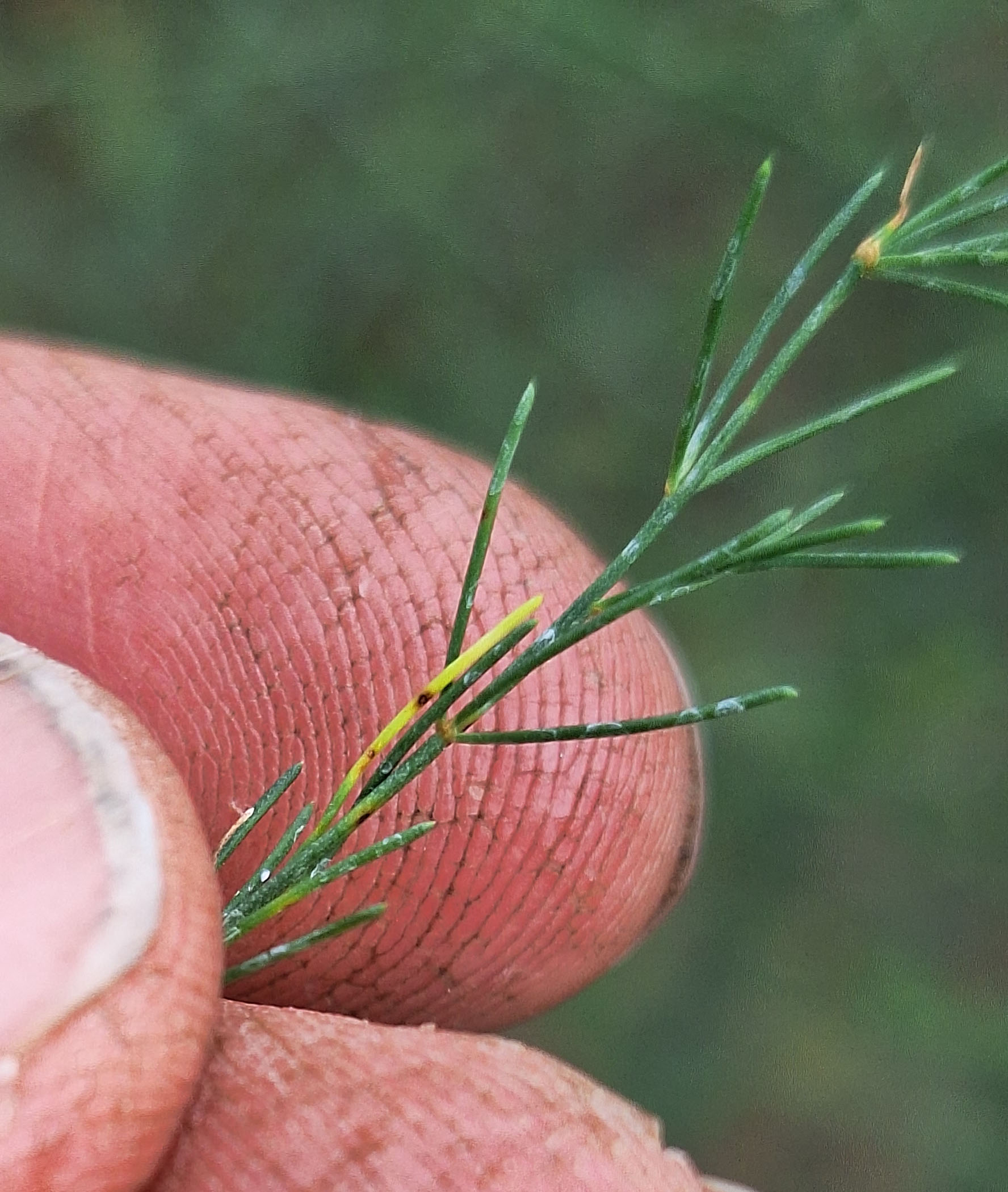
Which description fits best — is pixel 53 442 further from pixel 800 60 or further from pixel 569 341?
pixel 800 60

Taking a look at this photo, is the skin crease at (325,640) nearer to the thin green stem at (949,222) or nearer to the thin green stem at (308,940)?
the thin green stem at (308,940)

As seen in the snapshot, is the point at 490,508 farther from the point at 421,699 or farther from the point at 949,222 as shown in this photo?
the point at 949,222

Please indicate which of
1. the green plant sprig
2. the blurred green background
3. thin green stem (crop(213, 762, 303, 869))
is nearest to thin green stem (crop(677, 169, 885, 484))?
the green plant sprig

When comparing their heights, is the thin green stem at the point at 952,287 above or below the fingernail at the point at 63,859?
above

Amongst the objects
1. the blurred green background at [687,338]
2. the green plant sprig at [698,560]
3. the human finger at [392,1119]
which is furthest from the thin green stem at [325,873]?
the blurred green background at [687,338]

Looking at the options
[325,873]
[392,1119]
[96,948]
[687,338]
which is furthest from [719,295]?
[687,338]

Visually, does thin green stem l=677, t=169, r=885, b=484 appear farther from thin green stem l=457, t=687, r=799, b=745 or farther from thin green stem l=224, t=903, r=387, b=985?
thin green stem l=224, t=903, r=387, b=985
